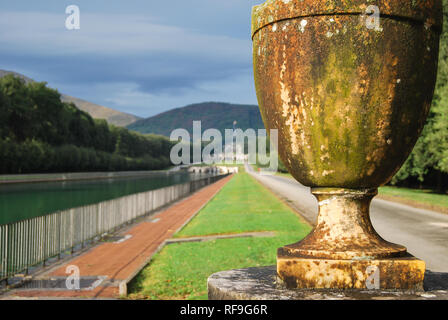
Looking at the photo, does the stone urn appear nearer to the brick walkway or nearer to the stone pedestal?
the stone pedestal

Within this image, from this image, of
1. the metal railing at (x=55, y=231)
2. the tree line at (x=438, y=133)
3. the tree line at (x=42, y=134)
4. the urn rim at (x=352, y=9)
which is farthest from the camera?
the tree line at (x=42, y=134)

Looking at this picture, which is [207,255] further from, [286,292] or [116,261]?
[286,292]

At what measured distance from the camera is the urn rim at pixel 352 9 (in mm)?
3051

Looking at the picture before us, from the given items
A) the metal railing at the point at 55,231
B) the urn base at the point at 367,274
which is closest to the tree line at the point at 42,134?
the metal railing at the point at 55,231

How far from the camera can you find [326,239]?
3311 mm

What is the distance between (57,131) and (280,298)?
92.5 metres

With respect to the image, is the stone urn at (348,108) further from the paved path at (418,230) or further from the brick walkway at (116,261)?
the brick walkway at (116,261)

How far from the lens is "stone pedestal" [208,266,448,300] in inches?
114

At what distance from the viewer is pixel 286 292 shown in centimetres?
306

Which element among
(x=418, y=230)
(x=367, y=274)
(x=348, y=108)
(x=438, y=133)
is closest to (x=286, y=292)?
(x=367, y=274)

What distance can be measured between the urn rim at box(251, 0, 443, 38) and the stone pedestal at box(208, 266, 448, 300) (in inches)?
70.3

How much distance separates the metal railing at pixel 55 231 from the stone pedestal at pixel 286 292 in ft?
29.5

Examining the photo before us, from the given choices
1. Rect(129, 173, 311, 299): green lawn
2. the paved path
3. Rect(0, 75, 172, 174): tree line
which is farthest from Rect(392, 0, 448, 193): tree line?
Rect(0, 75, 172, 174): tree line

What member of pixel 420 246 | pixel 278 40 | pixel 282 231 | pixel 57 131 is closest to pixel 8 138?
pixel 57 131
